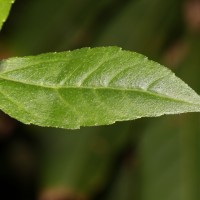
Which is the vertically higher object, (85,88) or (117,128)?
(85,88)

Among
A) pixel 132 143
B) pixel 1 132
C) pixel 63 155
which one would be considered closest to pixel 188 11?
pixel 132 143

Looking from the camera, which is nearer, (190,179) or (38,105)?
(38,105)

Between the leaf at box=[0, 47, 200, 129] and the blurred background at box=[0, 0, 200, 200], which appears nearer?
the leaf at box=[0, 47, 200, 129]

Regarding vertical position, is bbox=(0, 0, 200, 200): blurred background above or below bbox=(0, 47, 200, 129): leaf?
below

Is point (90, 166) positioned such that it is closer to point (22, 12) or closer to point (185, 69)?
point (185, 69)
